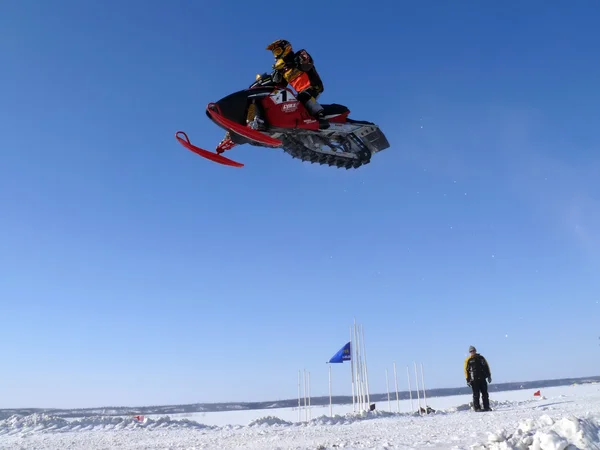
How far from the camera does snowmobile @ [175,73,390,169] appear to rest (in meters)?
11.3

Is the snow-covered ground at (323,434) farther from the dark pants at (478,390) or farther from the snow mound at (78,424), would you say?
the dark pants at (478,390)

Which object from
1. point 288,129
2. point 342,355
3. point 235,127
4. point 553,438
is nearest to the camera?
point 553,438

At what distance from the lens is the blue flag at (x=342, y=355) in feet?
54.3

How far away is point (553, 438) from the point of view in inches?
142

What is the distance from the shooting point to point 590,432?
4.09 m

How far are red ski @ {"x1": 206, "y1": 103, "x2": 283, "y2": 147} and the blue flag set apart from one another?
9343 mm

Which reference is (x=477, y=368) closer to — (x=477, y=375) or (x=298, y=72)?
(x=477, y=375)

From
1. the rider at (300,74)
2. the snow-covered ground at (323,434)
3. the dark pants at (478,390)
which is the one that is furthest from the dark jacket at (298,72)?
the dark pants at (478,390)

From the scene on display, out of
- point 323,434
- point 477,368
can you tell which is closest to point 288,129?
point 323,434

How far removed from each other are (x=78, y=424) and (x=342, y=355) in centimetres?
969

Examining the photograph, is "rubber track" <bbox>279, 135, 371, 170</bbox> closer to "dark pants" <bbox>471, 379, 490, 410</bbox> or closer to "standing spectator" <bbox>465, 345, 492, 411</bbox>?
"standing spectator" <bbox>465, 345, 492, 411</bbox>

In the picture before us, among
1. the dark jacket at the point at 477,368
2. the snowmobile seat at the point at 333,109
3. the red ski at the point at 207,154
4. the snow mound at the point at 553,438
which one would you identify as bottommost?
the snow mound at the point at 553,438

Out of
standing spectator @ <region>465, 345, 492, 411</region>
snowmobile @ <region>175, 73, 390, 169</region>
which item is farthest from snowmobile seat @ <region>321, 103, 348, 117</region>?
standing spectator @ <region>465, 345, 492, 411</region>

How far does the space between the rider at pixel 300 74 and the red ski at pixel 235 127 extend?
1.71 meters
